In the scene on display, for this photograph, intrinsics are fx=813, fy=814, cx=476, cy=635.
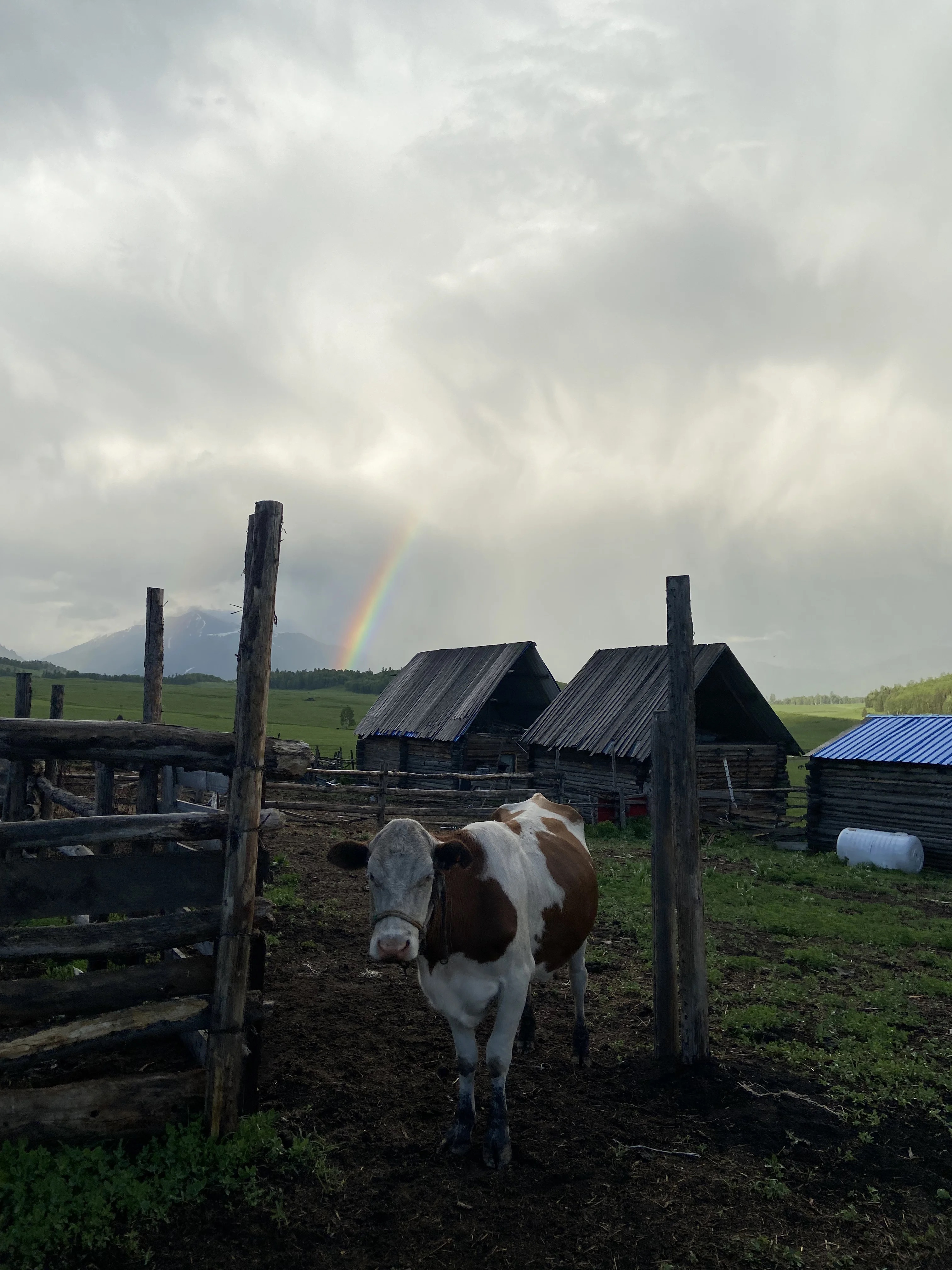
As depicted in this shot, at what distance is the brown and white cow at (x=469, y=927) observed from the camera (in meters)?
4.78

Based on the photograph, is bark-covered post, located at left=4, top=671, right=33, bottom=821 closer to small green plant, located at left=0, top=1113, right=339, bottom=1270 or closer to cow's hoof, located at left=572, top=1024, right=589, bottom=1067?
small green plant, located at left=0, top=1113, right=339, bottom=1270

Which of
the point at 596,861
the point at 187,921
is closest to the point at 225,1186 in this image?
the point at 187,921

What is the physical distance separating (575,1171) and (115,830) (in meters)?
3.45

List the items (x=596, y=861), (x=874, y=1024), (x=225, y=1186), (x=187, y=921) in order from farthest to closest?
(x=596, y=861) → (x=874, y=1024) → (x=187, y=921) → (x=225, y=1186)

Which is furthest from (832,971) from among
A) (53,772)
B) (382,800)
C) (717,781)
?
(717,781)

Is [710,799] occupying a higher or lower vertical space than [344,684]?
lower

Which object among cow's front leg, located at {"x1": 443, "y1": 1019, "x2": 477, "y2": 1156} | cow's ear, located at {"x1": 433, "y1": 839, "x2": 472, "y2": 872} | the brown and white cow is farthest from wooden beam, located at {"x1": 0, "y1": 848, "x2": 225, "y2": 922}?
cow's front leg, located at {"x1": 443, "y1": 1019, "x2": 477, "y2": 1156}

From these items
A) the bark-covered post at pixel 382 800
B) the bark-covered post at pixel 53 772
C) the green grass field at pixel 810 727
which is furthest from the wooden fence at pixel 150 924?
the green grass field at pixel 810 727

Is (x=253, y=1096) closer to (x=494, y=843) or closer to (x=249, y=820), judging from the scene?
(x=249, y=820)

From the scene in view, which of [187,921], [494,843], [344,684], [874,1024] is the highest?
[344,684]

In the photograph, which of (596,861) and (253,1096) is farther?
(596,861)

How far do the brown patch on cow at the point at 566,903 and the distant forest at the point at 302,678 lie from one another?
4744 inches

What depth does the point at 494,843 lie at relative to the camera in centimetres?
579

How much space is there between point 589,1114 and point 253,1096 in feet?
7.43
